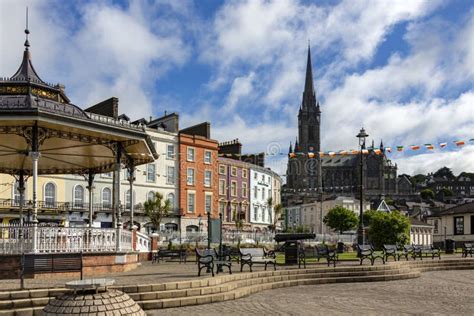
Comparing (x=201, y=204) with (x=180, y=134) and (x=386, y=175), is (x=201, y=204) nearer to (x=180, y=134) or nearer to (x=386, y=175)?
(x=180, y=134)

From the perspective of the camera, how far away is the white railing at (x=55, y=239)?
15070 mm

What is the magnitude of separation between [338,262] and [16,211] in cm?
2950

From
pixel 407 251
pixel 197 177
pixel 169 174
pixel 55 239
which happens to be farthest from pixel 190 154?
pixel 55 239

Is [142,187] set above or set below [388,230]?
above

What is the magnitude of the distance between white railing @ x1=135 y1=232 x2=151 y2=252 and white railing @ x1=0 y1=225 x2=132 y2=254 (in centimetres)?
541

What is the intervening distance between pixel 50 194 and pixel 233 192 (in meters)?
25.4

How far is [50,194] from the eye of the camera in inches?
1729

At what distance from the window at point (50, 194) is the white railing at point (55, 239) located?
2812 centimetres

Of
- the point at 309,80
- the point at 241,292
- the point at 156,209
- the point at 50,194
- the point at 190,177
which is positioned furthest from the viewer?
the point at 309,80

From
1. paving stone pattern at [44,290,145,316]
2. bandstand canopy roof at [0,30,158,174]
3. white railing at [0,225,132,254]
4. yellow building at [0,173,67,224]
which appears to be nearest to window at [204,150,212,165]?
yellow building at [0,173,67,224]

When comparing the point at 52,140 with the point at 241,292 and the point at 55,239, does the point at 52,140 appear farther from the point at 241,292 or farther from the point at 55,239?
the point at 241,292

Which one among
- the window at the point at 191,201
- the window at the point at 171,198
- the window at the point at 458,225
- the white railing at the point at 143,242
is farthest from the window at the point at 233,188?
the white railing at the point at 143,242

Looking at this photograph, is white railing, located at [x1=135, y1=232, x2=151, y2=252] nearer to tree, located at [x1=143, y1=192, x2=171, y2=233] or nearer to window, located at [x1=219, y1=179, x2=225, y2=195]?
tree, located at [x1=143, y1=192, x2=171, y2=233]

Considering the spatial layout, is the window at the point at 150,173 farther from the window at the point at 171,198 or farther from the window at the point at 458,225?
the window at the point at 458,225
